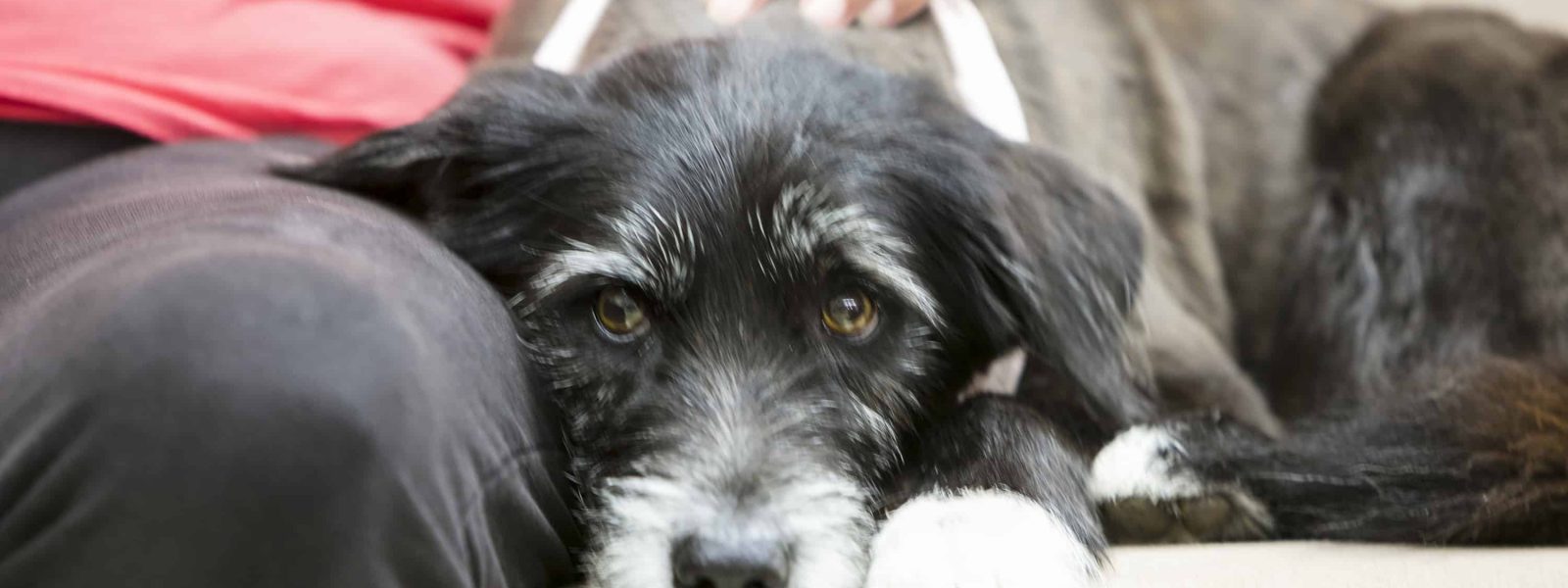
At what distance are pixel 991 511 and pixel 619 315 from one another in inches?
21.8

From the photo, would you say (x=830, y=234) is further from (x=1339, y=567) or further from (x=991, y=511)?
(x=1339, y=567)

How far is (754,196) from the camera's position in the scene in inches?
65.6

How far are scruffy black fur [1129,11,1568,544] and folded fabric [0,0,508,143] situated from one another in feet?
4.98

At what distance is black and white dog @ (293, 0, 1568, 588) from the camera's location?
1585 millimetres

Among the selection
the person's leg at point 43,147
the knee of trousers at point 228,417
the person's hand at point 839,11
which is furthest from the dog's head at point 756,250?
the person's leg at point 43,147

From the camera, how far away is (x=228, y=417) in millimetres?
978

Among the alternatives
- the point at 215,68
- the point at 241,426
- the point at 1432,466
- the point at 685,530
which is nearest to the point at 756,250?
the point at 685,530

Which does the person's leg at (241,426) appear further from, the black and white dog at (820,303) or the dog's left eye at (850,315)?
the dog's left eye at (850,315)

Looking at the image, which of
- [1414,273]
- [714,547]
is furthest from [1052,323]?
[1414,273]

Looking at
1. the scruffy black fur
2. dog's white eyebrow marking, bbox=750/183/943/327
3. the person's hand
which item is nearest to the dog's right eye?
dog's white eyebrow marking, bbox=750/183/943/327

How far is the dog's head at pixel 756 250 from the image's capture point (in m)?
1.64

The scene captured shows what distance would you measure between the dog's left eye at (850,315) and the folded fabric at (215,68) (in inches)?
39.8

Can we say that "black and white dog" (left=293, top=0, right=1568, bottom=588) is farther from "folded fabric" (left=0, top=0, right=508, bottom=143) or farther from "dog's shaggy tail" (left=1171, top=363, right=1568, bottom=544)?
"folded fabric" (left=0, top=0, right=508, bottom=143)

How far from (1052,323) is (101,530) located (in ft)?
3.95
